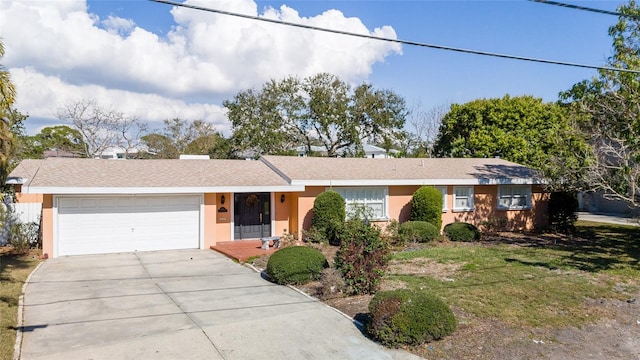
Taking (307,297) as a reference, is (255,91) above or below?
above

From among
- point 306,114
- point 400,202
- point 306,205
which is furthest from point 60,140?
point 400,202

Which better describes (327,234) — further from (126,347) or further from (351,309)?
(126,347)

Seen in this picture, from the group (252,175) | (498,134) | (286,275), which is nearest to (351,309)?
(286,275)

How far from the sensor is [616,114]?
15.4 metres

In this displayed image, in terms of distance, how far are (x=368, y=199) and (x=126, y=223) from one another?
32.0ft

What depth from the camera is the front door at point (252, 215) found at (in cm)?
1861

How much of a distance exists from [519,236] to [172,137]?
36779mm

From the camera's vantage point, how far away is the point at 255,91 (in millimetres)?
35156

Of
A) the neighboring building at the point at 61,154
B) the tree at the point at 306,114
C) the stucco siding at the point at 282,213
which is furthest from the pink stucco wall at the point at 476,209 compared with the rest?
the neighboring building at the point at 61,154

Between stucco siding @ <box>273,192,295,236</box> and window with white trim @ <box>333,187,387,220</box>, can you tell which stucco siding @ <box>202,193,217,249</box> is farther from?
window with white trim @ <box>333,187,387,220</box>

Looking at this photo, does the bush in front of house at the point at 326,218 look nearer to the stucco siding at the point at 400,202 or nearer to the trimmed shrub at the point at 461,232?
the stucco siding at the point at 400,202

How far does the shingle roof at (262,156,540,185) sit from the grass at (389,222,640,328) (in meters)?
3.65

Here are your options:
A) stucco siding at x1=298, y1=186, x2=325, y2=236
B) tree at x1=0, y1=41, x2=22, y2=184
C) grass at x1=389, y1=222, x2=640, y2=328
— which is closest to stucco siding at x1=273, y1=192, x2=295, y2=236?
stucco siding at x1=298, y1=186, x2=325, y2=236

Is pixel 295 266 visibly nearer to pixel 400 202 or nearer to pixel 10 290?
pixel 10 290
